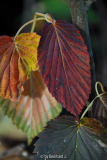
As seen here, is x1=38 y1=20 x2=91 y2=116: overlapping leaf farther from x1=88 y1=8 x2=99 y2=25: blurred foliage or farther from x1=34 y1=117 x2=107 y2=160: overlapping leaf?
x1=88 y1=8 x2=99 y2=25: blurred foliage

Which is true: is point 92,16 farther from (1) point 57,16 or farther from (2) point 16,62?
(2) point 16,62

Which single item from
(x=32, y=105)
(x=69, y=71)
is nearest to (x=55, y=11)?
(x=32, y=105)

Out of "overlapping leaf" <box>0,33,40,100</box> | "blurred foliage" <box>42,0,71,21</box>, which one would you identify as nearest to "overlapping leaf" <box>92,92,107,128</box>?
"overlapping leaf" <box>0,33,40,100</box>

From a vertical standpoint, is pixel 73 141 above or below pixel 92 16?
below

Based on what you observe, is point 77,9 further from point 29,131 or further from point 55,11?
point 55,11

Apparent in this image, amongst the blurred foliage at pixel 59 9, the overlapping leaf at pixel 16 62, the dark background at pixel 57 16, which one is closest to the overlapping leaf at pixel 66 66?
the overlapping leaf at pixel 16 62

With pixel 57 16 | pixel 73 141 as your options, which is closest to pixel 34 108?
pixel 73 141

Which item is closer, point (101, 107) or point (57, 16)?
point (101, 107)
